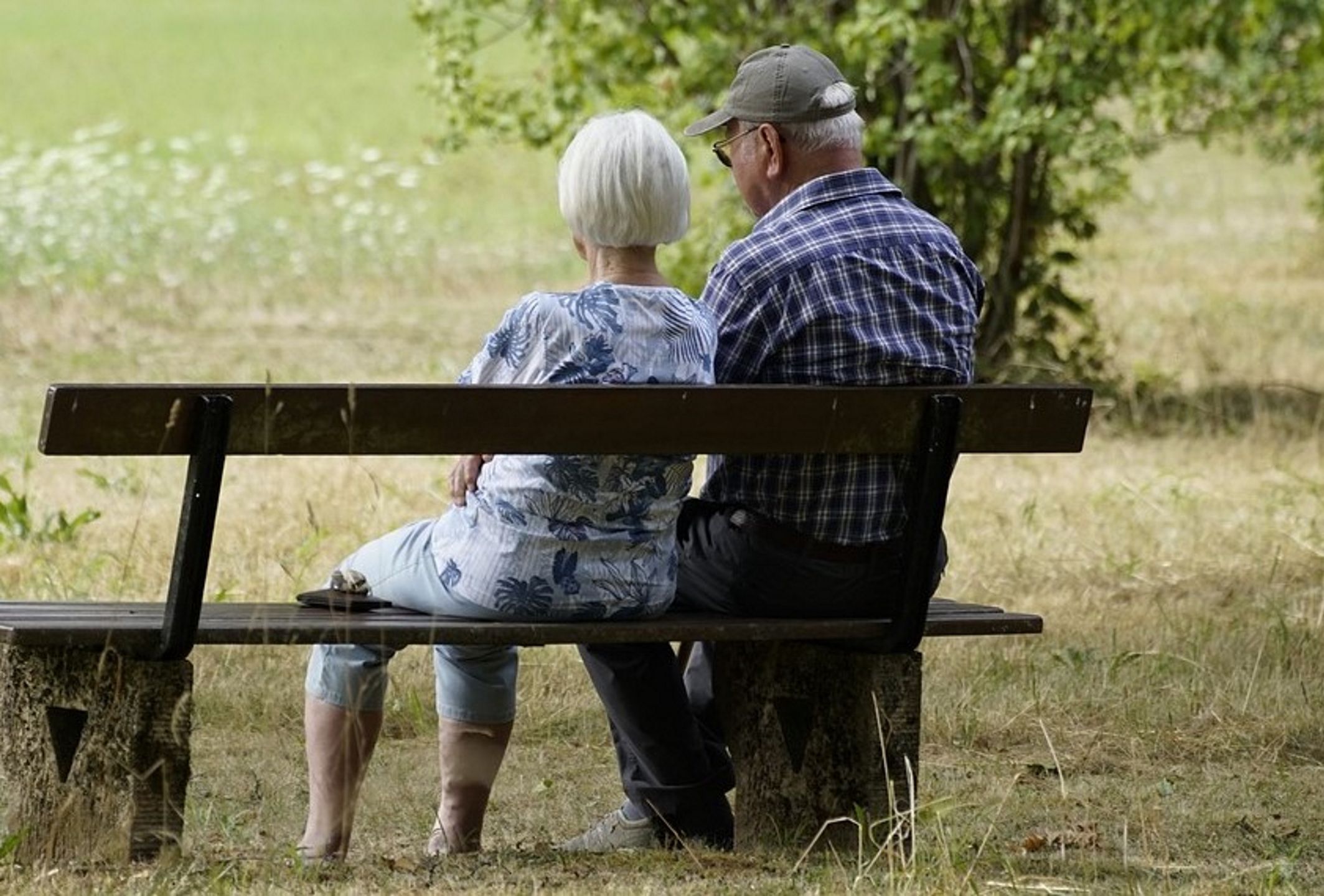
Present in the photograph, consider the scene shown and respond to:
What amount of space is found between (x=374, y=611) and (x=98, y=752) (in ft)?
2.02

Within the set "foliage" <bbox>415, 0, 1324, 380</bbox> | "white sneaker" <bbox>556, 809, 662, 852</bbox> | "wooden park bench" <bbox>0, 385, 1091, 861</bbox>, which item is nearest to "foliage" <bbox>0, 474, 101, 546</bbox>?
"wooden park bench" <bbox>0, 385, 1091, 861</bbox>

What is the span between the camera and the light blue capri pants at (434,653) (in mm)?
4680

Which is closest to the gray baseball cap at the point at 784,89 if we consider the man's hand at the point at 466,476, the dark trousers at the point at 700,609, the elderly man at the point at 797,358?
the elderly man at the point at 797,358

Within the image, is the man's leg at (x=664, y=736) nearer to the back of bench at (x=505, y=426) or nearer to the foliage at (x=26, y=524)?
the back of bench at (x=505, y=426)

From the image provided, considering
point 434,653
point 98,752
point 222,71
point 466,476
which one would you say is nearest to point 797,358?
point 466,476

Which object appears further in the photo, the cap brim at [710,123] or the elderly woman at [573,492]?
the cap brim at [710,123]

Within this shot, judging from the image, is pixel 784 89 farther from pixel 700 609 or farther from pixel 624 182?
pixel 700 609

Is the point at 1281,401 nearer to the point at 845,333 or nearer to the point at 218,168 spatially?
the point at 845,333

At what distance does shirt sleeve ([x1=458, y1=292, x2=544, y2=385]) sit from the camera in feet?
14.9

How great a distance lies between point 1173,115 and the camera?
40.8ft

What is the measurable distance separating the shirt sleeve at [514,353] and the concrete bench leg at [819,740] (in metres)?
0.90

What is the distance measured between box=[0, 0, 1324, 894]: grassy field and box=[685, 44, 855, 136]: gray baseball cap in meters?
1.18

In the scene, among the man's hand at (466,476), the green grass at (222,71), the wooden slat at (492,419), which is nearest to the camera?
the wooden slat at (492,419)

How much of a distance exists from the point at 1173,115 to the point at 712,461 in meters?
8.04
